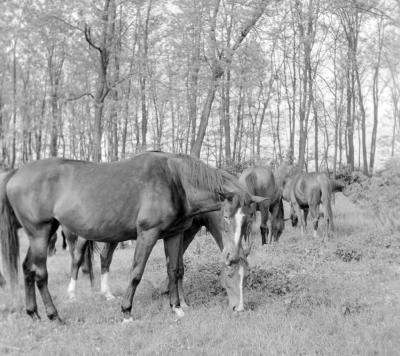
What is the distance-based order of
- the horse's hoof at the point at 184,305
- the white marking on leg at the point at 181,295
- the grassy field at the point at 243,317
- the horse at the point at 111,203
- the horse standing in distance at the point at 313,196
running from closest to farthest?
the grassy field at the point at 243,317
the horse at the point at 111,203
the horse's hoof at the point at 184,305
the white marking on leg at the point at 181,295
the horse standing in distance at the point at 313,196

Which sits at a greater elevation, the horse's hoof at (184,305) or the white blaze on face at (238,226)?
the white blaze on face at (238,226)

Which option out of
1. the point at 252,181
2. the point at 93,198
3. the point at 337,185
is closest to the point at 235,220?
the point at 93,198

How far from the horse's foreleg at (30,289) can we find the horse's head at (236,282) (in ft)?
8.26

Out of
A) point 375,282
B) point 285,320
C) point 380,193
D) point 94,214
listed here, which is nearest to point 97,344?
point 94,214

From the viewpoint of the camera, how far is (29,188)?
229 inches

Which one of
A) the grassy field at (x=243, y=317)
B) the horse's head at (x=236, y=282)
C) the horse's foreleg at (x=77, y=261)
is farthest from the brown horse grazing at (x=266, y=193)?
the horse's head at (x=236, y=282)

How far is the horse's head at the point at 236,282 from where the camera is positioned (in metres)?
5.62

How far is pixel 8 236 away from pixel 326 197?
9513mm

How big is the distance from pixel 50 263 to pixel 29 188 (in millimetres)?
5268

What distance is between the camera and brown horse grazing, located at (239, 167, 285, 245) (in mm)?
12235

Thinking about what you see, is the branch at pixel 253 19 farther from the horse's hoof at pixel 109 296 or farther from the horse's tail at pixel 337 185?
the horse's hoof at pixel 109 296

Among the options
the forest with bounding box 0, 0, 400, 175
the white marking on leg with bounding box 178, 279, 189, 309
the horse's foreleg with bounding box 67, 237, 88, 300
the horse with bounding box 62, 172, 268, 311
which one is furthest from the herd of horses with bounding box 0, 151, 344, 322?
the forest with bounding box 0, 0, 400, 175

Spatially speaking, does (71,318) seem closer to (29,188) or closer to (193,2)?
(29,188)

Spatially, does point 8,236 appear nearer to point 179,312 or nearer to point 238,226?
point 179,312
